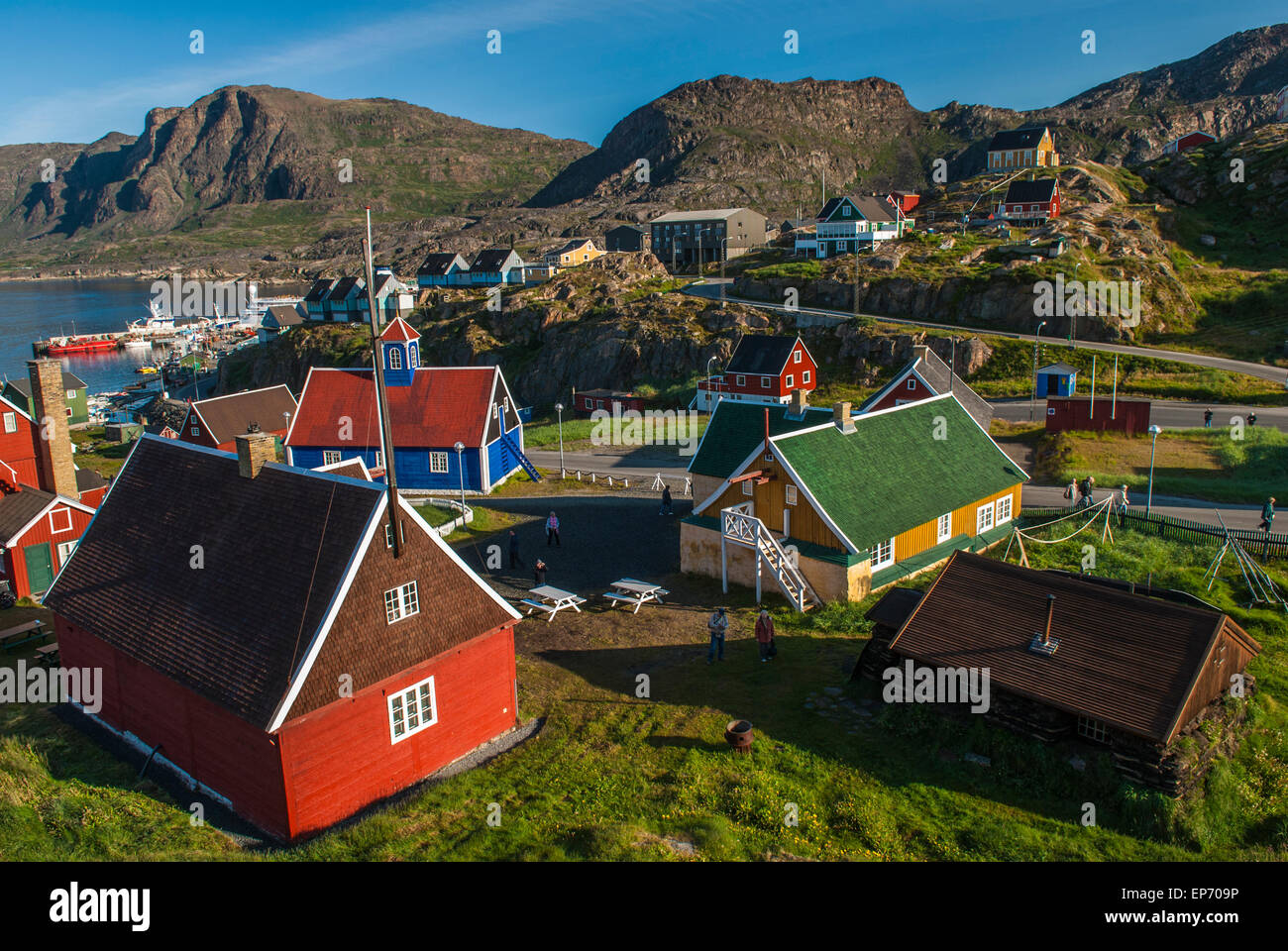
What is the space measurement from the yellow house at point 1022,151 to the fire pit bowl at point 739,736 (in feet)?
395

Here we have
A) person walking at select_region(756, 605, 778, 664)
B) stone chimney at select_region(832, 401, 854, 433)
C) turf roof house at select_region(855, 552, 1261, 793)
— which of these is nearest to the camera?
turf roof house at select_region(855, 552, 1261, 793)

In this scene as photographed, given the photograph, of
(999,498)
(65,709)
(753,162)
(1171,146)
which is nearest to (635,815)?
(65,709)

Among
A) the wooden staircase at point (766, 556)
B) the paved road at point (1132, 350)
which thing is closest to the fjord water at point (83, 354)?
the paved road at point (1132, 350)

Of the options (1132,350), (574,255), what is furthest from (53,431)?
(574,255)

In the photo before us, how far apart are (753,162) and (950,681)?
652 ft

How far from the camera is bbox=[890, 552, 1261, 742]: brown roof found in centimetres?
1587

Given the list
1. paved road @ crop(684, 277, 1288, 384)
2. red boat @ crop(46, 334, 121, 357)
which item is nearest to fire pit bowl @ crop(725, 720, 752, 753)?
paved road @ crop(684, 277, 1288, 384)

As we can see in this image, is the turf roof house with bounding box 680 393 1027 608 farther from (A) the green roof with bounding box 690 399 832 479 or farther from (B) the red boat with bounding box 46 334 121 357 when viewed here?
(B) the red boat with bounding box 46 334 121 357

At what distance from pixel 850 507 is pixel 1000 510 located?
339 inches

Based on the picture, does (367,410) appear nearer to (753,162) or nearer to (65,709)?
(65,709)

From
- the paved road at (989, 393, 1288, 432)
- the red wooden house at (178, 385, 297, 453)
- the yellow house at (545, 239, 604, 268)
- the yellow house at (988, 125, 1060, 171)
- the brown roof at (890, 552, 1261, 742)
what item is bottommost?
the brown roof at (890, 552, 1261, 742)

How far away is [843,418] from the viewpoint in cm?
2966

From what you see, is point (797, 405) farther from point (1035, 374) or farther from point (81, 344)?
point (81, 344)

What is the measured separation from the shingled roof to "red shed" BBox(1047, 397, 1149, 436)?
42.1m
